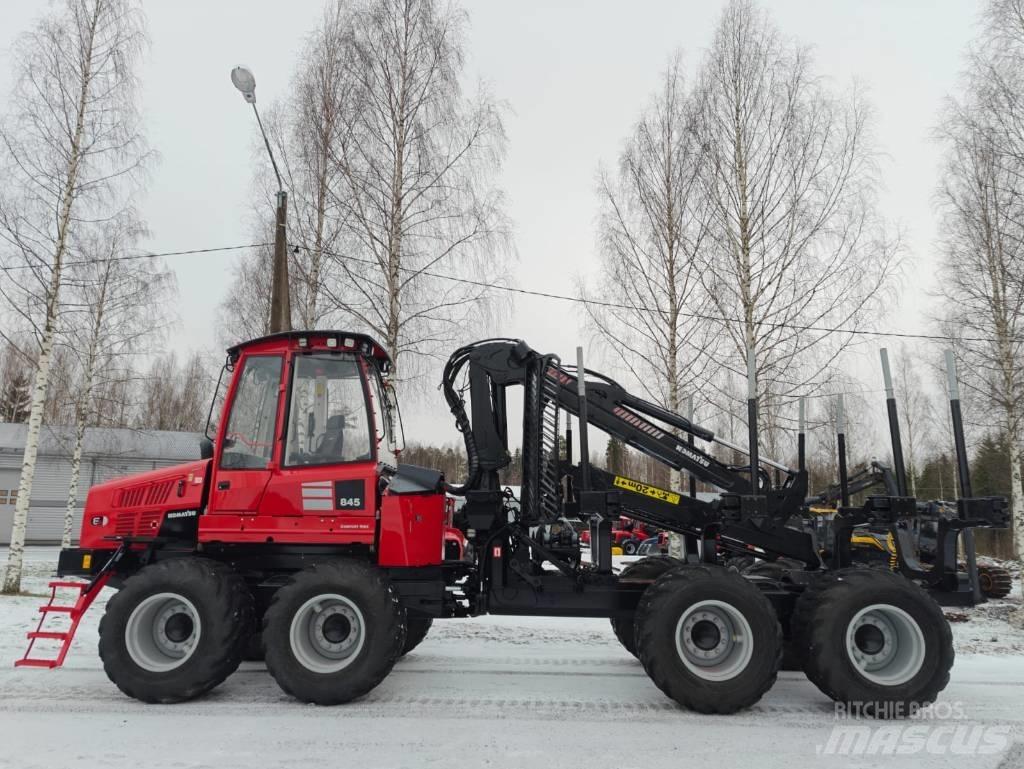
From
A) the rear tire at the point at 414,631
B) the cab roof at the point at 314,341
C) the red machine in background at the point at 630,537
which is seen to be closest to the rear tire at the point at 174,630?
the rear tire at the point at 414,631

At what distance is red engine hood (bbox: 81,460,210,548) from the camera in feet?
19.2

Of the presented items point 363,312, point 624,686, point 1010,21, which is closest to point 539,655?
point 624,686

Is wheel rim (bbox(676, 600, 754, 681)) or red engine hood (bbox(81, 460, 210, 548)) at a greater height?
red engine hood (bbox(81, 460, 210, 548))

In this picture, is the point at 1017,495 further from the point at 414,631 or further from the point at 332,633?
the point at 332,633

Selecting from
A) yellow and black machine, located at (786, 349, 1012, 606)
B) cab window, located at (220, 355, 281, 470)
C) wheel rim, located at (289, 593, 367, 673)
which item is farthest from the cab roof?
yellow and black machine, located at (786, 349, 1012, 606)

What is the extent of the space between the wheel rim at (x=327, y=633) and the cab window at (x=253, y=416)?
1295 mm

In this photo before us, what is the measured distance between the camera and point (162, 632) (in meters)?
5.59

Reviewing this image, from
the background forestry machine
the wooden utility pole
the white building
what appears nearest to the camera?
the background forestry machine

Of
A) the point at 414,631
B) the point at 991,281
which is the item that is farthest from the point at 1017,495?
the point at 414,631

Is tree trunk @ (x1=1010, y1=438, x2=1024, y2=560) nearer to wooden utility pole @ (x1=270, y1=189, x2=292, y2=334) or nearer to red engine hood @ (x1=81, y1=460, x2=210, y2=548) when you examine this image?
wooden utility pole @ (x1=270, y1=189, x2=292, y2=334)

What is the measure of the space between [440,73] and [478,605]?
35.7ft

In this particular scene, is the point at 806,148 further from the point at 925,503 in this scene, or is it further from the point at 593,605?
the point at 593,605

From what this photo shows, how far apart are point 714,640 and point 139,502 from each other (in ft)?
16.7

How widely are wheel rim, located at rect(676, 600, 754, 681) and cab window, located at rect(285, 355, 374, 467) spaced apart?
3.00 metres
